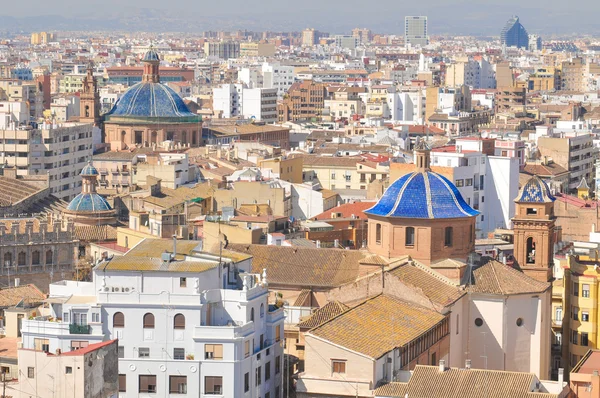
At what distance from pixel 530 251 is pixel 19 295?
13.4m

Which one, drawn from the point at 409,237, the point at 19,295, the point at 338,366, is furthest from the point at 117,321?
the point at 409,237

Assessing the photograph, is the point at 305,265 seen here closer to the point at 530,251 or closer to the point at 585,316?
the point at 530,251

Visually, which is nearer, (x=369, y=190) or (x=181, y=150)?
(x=369, y=190)

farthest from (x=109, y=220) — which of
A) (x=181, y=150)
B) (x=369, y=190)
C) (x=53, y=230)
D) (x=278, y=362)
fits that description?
(x=181, y=150)

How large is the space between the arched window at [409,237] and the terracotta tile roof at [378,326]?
3544 mm

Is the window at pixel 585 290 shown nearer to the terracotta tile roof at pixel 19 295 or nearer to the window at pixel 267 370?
the window at pixel 267 370

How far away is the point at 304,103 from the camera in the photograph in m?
152

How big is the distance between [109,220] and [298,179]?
770 inches

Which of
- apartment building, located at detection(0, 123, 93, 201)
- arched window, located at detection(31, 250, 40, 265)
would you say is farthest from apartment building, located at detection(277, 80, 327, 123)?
arched window, located at detection(31, 250, 40, 265)

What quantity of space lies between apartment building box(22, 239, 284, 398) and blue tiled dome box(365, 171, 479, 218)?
8.39m

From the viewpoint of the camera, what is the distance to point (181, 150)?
90.4 m

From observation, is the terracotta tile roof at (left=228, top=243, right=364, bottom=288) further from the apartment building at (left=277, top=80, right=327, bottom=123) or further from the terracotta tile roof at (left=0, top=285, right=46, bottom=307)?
the apartment building at (left=277, top=80, right=327, bottom=123)

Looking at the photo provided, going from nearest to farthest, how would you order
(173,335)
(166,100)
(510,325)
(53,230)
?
(173,335) → (510,325) → (53,230) → (166,100)

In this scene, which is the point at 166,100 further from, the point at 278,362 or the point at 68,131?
the point at 278,362
